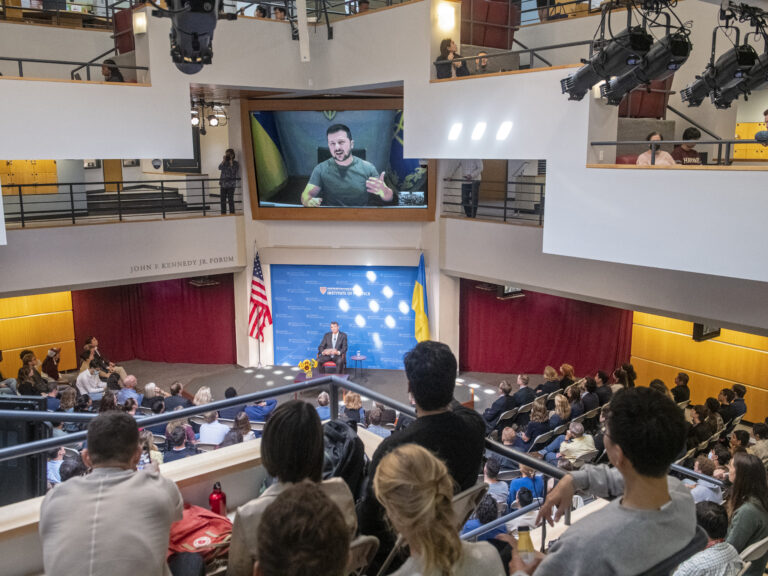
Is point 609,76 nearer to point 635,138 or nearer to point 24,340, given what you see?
point 635,138

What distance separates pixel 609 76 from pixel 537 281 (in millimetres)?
4791

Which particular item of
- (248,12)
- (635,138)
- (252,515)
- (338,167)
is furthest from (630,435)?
(248,12)

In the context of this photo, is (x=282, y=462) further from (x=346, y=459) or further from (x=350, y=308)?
(x=350, y=308)

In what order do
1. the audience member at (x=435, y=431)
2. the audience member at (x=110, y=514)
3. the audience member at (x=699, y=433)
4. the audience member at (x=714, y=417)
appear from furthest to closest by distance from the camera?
1. the audience member at (x=714, y=417)
2. the audience member at (x=699, y=433)
3. the audience member at (x=435, y=431)
4. the audience member at (x=110, y=514)

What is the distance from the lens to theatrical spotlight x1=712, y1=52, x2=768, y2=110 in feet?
22.6

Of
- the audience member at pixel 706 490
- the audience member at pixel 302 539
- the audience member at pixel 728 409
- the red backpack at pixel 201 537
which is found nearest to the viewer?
the audience member at pixel 302 539

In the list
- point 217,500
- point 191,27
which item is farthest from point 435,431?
point 191,27

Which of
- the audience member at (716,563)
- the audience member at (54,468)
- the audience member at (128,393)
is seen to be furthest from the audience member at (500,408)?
the audience member at (716,563)

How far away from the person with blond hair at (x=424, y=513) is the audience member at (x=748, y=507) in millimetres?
2504

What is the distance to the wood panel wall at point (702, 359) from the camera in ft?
36.7

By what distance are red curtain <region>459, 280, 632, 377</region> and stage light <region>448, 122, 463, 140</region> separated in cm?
410

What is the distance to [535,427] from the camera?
28.8 ft

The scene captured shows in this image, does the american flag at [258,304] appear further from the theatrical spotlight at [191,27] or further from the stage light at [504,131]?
the theatrical spotlight at [191,27]

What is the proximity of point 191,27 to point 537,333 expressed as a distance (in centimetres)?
917
